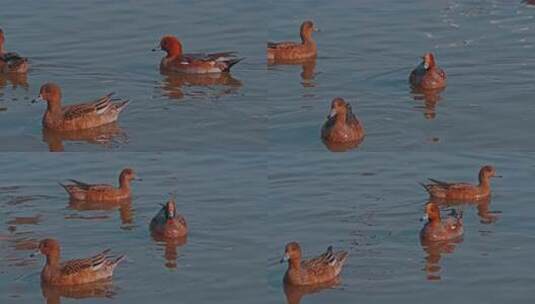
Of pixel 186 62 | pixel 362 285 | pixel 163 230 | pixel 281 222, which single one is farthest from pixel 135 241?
pixel 186 62

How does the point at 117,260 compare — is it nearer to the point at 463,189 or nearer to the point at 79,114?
the point at 79,114

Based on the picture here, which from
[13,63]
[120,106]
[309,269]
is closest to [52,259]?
[309,269]

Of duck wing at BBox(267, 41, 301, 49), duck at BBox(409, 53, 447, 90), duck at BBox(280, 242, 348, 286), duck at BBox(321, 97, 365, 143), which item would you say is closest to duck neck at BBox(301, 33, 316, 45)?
duck wing at BBox(267, 41, 301, 49)

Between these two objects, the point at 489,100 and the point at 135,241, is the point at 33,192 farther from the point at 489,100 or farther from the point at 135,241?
the point at 489,100

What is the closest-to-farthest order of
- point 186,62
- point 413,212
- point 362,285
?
point 362,285, point 413,212, point 186,62

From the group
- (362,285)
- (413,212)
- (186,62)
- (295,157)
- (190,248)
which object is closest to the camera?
(362,285)

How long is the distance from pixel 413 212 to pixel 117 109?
3.15 m

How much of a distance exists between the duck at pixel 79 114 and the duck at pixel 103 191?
1.80 ft

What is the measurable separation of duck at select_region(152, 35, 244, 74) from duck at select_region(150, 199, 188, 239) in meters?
3.54

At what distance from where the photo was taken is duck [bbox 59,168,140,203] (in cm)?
1549

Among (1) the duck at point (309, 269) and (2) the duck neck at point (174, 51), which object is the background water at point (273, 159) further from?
(2) the duck neck at point (174, 51)

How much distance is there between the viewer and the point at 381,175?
1584 cm

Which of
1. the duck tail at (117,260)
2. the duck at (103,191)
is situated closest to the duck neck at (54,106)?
the duck at (103,191)

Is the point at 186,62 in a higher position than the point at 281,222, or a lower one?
higher
